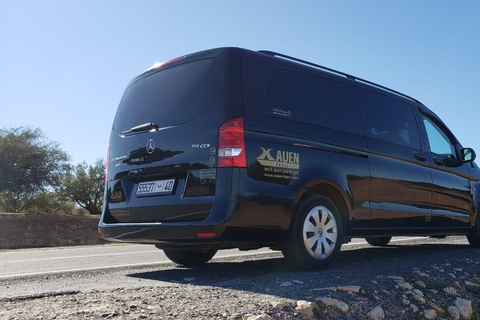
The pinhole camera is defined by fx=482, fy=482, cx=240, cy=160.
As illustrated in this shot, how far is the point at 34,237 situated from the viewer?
73.3ft

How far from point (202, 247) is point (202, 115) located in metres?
1.20

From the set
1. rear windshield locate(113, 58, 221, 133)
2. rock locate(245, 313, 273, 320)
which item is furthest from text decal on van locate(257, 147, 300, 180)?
rock locate(245, 313, 273, 320)

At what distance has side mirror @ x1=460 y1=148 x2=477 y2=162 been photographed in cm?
732

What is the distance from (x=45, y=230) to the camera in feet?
74.8

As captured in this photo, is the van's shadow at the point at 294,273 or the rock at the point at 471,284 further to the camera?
the rock at the point at 471,284

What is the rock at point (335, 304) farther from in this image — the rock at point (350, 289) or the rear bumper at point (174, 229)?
the rear bumper at point (174, 229)

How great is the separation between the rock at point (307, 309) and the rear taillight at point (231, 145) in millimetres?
1351

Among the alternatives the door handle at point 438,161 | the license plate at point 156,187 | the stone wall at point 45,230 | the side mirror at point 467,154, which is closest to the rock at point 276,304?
the license plate at point 156,187

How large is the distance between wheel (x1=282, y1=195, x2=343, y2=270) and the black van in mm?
10

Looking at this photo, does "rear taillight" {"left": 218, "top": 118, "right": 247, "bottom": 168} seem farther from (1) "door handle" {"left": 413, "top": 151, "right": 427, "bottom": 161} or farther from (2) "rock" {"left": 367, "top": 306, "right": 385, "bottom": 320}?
(1) "door handle" {"left": 413, "top": 151, "right": 427, "bottom": 161}

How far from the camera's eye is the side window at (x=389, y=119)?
228 inches

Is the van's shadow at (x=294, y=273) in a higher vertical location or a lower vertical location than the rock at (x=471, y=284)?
higher

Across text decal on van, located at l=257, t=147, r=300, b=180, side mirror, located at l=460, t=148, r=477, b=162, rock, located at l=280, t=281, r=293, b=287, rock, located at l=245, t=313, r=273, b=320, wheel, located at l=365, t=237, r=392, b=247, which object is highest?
side mirror, located at l=460, t=148, r=477, b=162

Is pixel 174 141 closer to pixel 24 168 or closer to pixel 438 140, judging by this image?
pixel 438 140
